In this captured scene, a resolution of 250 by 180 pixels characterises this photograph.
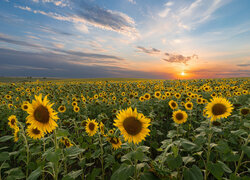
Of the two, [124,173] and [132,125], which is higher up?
[132,125]

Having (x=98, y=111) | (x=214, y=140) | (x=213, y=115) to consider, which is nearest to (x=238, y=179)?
(x=213, y=115)

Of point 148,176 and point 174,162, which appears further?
point 174,162

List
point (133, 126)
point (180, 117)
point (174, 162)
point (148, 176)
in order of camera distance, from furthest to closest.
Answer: point (180, 117)
point (133, 126)
point (174, 162)
point (148, 176)

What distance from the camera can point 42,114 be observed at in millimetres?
2129

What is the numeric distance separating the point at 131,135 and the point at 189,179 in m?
0.89

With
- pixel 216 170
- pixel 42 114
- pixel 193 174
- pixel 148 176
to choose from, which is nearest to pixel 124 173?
pixel 148 176

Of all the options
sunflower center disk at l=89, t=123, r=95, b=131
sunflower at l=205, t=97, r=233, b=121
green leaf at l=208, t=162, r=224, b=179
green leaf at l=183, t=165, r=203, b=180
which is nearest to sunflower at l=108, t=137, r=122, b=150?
sunflower center disk at l=89, t=123, r=95, b=131

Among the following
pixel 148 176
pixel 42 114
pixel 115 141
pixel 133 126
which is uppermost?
pixel 42 114

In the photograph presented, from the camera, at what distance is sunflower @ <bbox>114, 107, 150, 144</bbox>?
6.84 ft

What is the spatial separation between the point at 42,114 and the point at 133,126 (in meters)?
1.37

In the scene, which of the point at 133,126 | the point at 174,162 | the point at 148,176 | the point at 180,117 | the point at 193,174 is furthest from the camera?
the point at 180,117

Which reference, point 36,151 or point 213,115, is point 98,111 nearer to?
point 36,151

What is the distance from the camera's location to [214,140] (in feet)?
14.4

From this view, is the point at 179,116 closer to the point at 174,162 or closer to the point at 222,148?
the point at 222,148
